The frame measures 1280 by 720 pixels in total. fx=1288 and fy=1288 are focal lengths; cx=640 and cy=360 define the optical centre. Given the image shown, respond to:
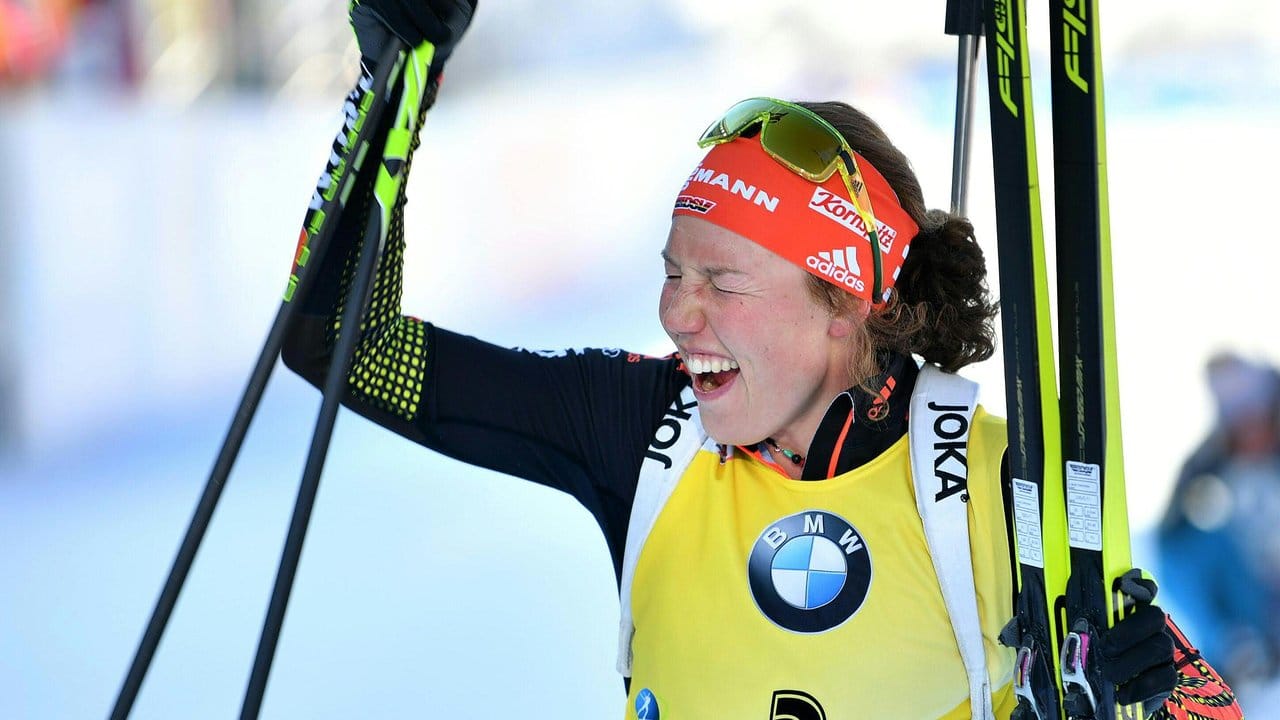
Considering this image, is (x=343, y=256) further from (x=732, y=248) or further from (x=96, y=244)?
(x=96, y=244)

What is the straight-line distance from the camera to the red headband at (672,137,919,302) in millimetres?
1801

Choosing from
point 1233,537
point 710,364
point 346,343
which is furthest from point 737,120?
point 1233,537

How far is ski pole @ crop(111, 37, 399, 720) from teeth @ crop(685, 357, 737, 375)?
22.5 inches

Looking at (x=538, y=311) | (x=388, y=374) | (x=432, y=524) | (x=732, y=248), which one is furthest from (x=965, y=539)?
(x=538, y=311)

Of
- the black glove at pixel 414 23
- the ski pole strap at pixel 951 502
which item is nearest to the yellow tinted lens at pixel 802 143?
the ski pole strap at pixel 951 502

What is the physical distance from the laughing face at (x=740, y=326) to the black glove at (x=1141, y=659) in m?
0.55

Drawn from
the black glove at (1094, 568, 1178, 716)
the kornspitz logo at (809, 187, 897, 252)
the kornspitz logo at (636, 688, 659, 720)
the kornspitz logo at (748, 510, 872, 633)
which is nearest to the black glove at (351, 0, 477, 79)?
the kornspitz logo at (809, 187, 897, 252)

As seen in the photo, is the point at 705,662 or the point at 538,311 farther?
the point at 538,311

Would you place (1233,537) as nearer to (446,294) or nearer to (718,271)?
(718,271)

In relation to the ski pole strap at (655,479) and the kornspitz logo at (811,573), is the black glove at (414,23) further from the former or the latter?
the kornspitz logo at (811,573)

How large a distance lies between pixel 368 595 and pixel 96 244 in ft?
10.4

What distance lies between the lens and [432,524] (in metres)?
4.91

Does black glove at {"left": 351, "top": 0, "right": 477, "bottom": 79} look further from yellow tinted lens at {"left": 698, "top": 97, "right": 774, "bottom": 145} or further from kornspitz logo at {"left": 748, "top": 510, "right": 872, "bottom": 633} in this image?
kornspitz logo at {"left": 748, "top": 510, "right": 872, "bottom": 633}

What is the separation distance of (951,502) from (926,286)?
39cm
